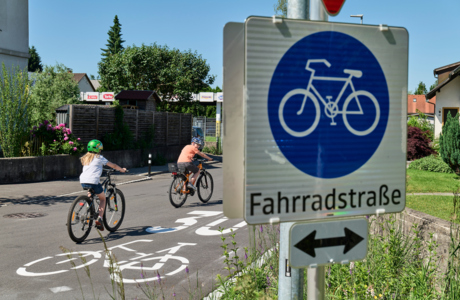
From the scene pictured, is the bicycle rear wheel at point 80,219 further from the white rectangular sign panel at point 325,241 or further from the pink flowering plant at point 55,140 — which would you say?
the pink flowering plant at point 55,140

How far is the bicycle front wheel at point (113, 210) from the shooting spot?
31.4ft

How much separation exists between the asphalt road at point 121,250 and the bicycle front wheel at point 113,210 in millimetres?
199

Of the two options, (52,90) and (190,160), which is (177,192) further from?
(52,90)

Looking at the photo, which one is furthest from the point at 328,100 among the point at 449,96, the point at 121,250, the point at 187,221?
the point at 449,96

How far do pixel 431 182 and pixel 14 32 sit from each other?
18.6 meters

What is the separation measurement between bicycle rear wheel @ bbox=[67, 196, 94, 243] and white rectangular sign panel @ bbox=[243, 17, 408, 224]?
7.39 metres

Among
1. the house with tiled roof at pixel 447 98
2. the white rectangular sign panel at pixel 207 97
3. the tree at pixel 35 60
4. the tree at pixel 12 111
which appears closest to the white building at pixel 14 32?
the tree at pixel 12 111

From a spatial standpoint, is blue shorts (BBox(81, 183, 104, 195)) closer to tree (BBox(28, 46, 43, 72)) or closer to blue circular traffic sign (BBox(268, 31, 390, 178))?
blue circular traffic sign (BBox(268, 31, 390, 178))

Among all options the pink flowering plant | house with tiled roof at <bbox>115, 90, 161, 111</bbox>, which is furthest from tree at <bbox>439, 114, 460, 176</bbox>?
house with tiled roof at <bbox>115, 90, 161, 111</bbox>

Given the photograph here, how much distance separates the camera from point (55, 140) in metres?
19.0

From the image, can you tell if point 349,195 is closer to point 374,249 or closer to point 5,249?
point 374,249

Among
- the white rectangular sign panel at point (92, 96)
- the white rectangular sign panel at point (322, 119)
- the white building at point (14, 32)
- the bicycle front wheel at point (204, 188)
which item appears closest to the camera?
the white rectangular sign panel at point (322, 119)

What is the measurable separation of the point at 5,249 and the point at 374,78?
8.02 metres

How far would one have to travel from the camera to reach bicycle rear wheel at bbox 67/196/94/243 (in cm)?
853
